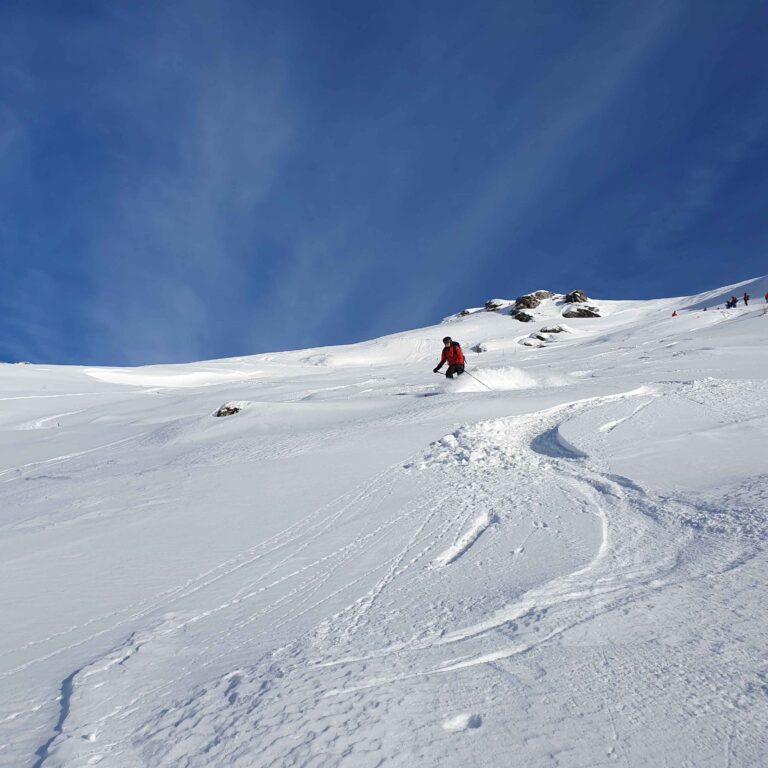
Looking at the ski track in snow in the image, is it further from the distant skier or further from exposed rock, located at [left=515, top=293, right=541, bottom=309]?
exposed rock, located at [left=515, top=293, right=541, bottom=309]

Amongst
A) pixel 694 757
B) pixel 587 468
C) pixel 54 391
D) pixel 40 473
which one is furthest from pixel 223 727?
pixel 54 391

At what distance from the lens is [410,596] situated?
3.50m

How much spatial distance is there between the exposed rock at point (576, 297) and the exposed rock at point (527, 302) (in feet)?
11.2

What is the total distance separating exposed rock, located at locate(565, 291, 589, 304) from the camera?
196 ft

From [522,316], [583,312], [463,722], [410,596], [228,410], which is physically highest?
[522,316]

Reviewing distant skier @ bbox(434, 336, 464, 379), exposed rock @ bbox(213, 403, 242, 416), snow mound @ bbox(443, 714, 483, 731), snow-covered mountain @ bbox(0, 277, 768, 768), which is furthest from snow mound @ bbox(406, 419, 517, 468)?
exposed rock @ bbox(213, 403, 242, 416)

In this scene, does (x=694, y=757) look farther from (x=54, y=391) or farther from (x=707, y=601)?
(x=54, y=391)

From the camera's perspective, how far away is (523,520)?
4.73 m

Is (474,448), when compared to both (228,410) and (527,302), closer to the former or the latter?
(228,410)

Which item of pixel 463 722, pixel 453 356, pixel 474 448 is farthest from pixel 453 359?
pixel 463 722

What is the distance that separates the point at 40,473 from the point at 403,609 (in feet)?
30.3

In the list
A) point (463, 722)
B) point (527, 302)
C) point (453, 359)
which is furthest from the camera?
point (527, 302)

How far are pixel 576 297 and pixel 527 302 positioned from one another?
18.7 feet

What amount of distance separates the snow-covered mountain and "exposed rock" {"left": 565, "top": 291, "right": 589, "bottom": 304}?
179 feet
